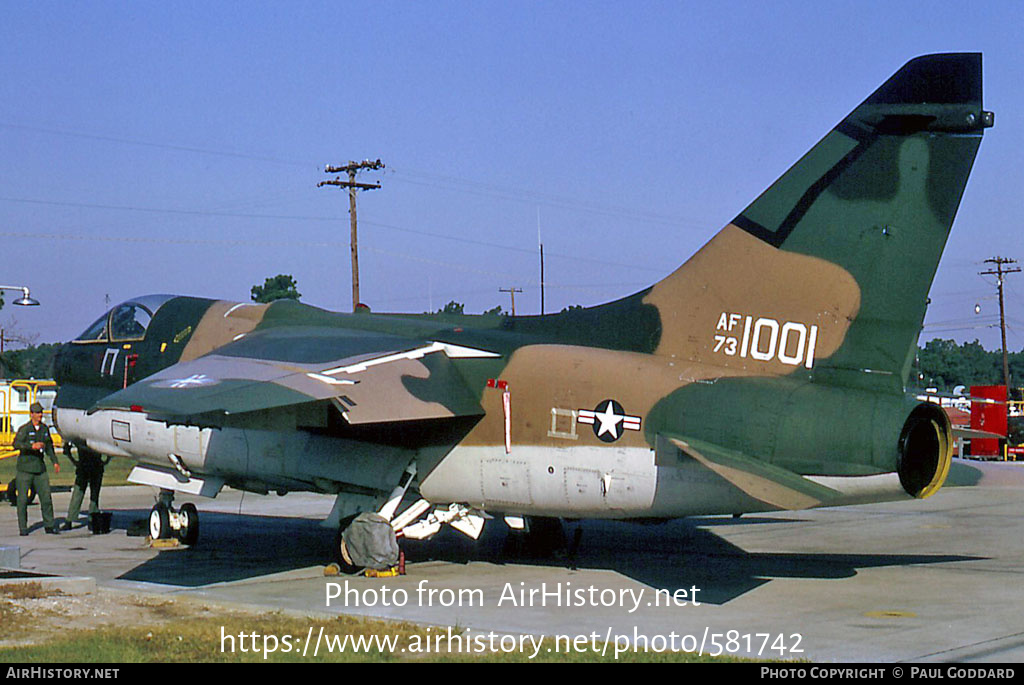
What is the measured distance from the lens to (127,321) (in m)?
16.2

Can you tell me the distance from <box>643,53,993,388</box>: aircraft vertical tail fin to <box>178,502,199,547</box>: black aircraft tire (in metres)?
7.69

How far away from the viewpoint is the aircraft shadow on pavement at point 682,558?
41.5ft

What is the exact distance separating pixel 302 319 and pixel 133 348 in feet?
8.72

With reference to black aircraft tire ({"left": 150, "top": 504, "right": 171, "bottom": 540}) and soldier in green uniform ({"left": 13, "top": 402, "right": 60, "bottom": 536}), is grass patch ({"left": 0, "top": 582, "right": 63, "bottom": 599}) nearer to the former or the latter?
black aircraft tire ({"left": 150, "top": 504, "right": 171, "bottom": 540})

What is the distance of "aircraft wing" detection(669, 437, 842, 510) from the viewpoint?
1004 centimetres

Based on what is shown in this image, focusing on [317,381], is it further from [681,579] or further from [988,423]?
[988,423]

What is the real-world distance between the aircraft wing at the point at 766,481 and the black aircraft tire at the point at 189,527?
777 cm

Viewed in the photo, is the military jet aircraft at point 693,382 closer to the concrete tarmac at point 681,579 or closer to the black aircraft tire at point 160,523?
the concrete tarmac at point 681,579

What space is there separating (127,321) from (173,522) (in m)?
2.84

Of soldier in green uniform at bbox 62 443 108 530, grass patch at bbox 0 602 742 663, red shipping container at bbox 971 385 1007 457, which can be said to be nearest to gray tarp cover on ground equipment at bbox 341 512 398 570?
grass patch at bbox 0 602 742 663

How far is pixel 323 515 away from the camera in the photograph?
2078cm

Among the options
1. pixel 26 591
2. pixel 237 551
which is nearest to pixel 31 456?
pixel 237 551

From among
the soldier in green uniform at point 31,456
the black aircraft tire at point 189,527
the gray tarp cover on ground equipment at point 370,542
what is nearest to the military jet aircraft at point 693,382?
the gray tarp cover on ground equipment at point 370,542
